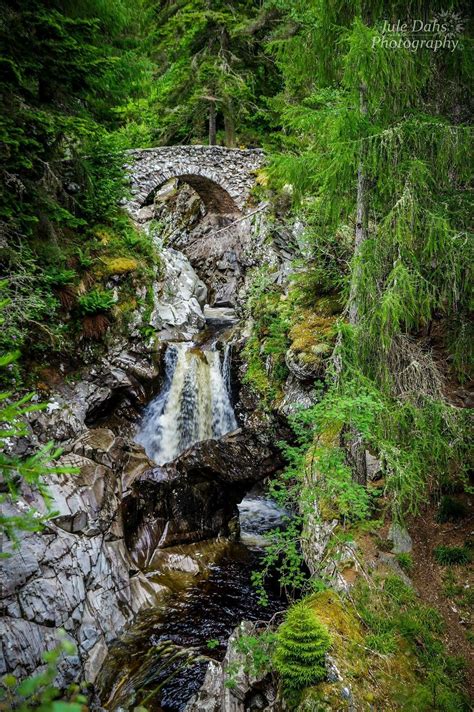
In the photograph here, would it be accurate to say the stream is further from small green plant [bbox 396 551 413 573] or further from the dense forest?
small green plant [bbox 396 551 413 573]

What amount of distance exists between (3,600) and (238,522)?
503 centimetres

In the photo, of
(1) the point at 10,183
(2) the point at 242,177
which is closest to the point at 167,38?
(2) the point at 242,177

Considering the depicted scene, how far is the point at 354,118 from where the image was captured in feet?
16.9

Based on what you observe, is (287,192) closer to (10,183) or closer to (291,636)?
(10,183)

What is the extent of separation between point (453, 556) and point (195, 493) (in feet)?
16.4

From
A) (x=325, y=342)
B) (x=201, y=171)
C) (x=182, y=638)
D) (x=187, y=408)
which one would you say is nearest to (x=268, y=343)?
(x=325, y=342)

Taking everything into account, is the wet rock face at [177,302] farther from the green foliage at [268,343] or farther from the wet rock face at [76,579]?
the wet rock face at [76,579]

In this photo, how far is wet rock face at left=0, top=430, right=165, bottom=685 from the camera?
17.5 ft

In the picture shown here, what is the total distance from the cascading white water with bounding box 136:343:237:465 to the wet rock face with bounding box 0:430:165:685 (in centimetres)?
196

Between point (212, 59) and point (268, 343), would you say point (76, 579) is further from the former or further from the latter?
point (212, 59)

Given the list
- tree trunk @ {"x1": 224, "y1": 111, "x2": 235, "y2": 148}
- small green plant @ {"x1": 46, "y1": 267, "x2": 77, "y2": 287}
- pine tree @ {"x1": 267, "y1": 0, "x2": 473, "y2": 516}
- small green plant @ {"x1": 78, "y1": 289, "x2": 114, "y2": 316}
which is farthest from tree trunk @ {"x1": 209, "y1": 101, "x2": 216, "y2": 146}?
pine tree @ {"x1": 267, "y1": 0, "x2": 473, "y2": 516}

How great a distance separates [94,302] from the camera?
9.76 metres

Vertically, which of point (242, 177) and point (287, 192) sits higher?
point (242, 177)

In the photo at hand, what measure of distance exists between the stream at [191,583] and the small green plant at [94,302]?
1980 millimetres
